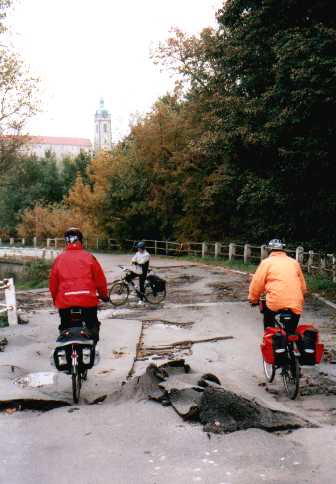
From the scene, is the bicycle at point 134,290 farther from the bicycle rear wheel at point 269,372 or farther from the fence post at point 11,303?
the bicycle rear wheel at point 269,372

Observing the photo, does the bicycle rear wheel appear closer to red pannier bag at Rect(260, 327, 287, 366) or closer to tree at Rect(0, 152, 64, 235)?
red pannier bag at Rect(260, 327, 287, 366)

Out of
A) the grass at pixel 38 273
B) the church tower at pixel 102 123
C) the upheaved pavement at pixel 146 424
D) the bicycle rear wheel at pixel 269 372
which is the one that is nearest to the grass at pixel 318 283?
the upheaved pavement at pixel 146 424

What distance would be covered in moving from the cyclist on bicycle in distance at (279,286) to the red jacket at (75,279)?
79.5 inches

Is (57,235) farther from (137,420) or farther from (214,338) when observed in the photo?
(137,420)

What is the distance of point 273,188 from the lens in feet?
60.1

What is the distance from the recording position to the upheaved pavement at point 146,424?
4758mm

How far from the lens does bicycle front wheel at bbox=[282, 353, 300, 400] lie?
700cm

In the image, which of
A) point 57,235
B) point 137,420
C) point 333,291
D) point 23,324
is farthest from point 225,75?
point 57,235

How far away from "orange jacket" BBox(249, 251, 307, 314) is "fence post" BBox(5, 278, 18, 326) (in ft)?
22.6

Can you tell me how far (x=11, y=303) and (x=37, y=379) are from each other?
5.28 metres

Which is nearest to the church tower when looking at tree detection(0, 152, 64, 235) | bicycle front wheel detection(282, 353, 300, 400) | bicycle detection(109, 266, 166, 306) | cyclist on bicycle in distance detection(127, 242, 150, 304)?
tree detection(0, 152, 64, 235)

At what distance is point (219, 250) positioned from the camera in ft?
110

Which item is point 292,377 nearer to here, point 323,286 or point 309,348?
point 309,348

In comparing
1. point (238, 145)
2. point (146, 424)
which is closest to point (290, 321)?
point (146, 424)
